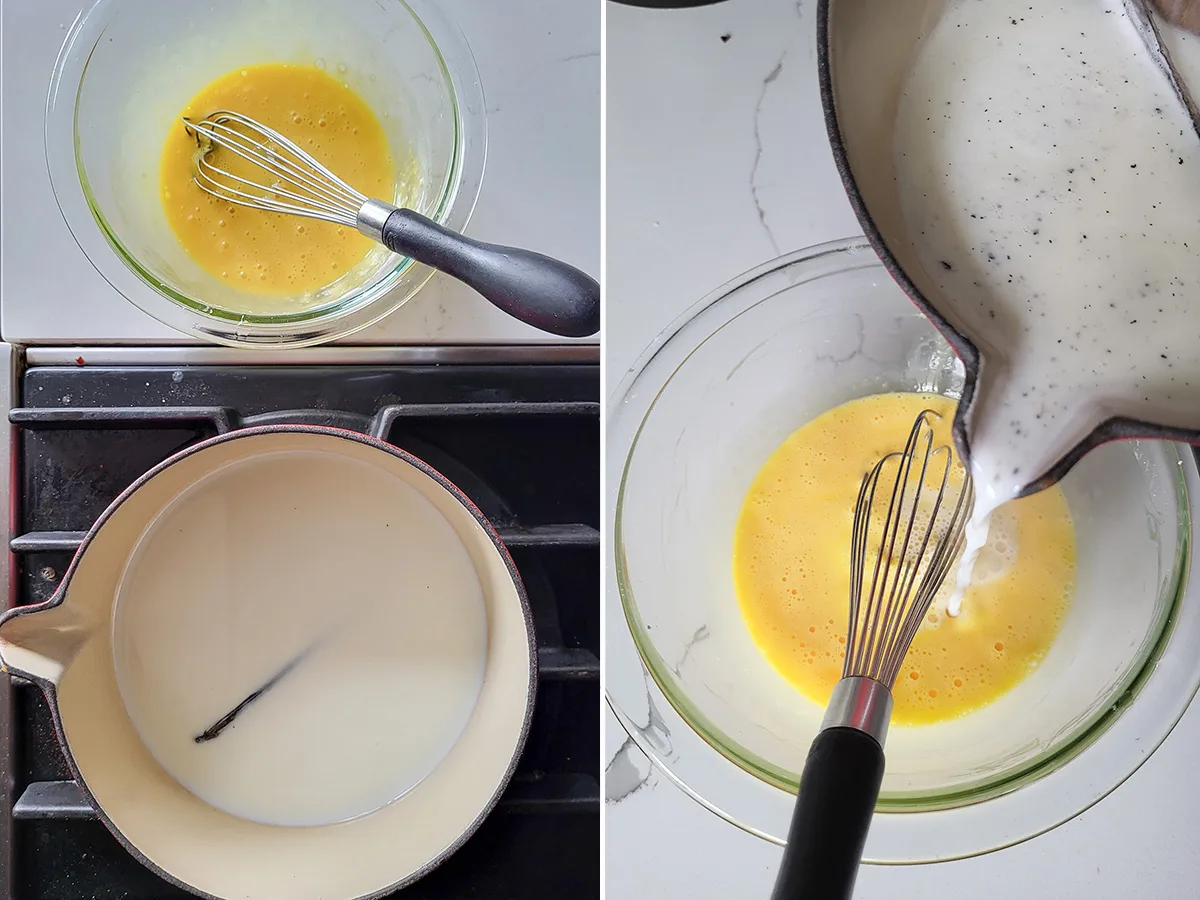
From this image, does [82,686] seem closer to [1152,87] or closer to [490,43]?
[490,43]

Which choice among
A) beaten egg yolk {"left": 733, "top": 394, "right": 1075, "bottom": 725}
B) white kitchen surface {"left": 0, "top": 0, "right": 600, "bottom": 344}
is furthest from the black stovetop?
beaten egg yolk {"left": 733, "top": 394, "right": 1075, "bottom": 725}

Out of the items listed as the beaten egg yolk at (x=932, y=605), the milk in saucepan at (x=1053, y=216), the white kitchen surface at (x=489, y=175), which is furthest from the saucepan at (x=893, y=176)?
the white kitchen surface at (x=489, y=175)

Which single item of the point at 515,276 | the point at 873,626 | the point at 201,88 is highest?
the point at 201,88

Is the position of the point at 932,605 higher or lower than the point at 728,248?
lower

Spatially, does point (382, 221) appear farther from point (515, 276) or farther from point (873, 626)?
point (873, 626)

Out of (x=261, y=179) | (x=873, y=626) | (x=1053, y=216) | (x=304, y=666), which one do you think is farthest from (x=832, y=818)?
(x=261, y=179)
